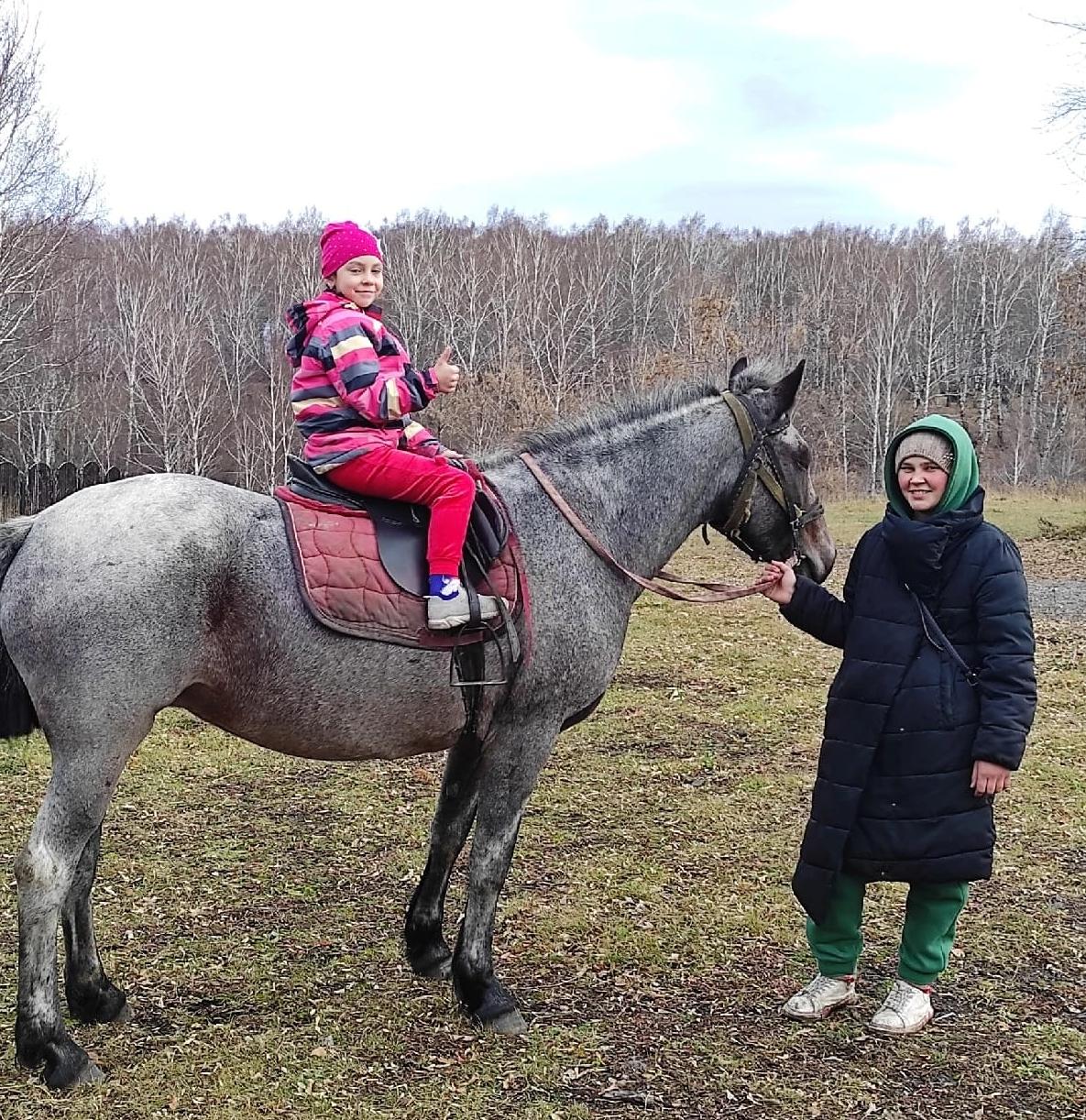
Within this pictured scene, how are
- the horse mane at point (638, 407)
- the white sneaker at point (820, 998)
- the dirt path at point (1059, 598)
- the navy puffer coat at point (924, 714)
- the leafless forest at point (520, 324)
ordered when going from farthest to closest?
the leafless forest at point (520, 324), the dirt path at point (1059, 598), the horse mane at point (638, 407), the white sneaker at point (820, 998), the navy puffer coat at point (924, 714)

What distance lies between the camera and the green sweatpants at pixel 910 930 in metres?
3.60

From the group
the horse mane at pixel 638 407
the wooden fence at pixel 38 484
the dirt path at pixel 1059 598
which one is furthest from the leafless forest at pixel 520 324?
the horse mane at pixel 638 407

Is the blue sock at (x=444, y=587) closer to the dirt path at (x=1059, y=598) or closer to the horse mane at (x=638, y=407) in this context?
the horse mane at (x=638, y=407)

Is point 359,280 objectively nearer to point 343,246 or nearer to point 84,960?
point 343,246

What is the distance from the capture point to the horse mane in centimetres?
405

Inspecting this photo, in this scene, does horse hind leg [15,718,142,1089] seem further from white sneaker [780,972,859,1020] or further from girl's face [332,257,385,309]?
white sneaker [780,972,859,1020]

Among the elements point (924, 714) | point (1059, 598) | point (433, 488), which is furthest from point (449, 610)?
point (1059, 598)

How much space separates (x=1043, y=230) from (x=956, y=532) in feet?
235

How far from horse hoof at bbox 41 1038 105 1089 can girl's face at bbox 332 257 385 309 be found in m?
2.70

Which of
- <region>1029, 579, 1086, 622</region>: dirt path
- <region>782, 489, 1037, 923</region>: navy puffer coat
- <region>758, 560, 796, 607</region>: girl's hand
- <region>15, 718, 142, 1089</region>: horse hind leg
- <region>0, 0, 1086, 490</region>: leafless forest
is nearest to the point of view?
<region>15, 718, 142, 1089</region>: horse hind leg

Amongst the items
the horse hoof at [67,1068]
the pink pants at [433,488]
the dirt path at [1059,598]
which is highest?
the pink pants at [433,488]

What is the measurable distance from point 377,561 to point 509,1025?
1.77m

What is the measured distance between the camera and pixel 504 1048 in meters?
3.51

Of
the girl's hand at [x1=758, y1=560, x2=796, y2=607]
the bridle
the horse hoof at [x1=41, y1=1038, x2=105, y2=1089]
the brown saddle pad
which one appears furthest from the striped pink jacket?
the horse hoof at [x1=41, y1=1038, x2=105, y2=1089]
